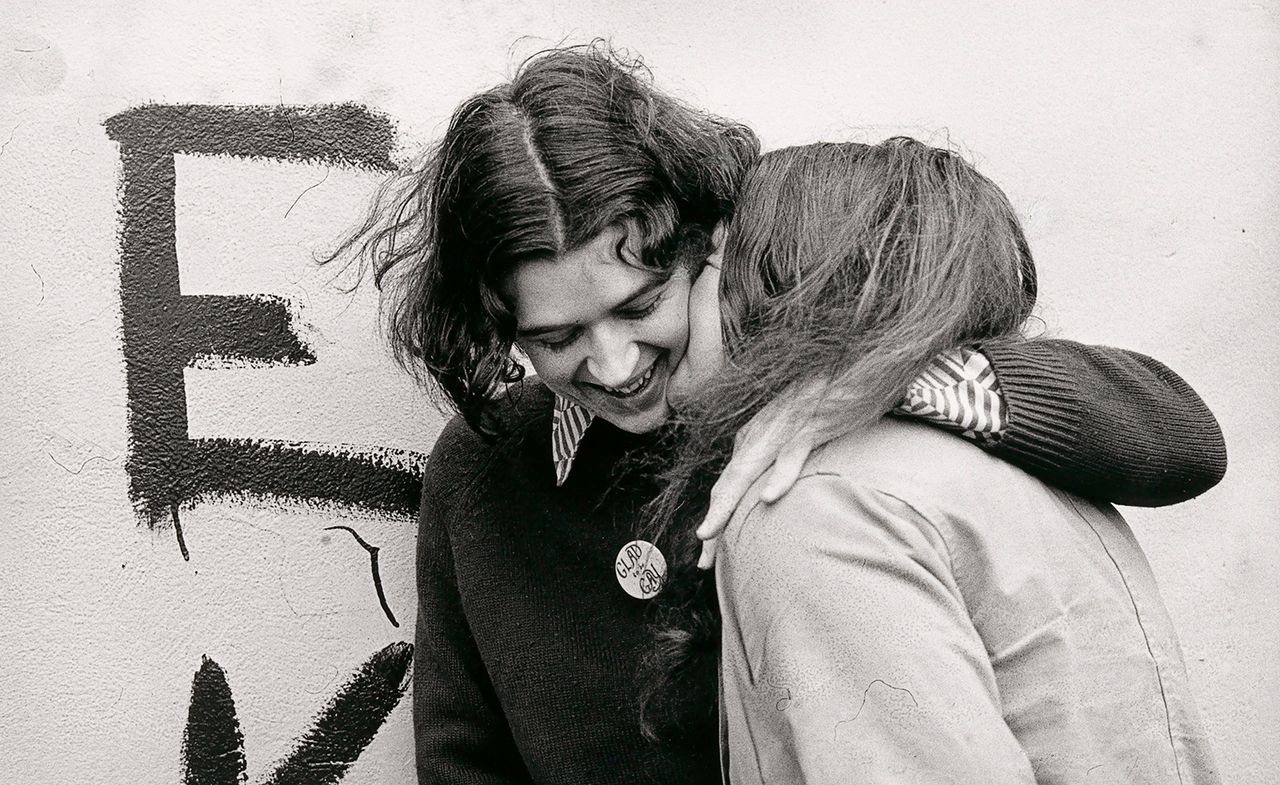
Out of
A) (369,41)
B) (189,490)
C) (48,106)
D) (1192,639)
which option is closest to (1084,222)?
(1192,639)

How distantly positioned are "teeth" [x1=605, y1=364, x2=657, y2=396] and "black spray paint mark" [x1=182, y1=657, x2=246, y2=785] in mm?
933

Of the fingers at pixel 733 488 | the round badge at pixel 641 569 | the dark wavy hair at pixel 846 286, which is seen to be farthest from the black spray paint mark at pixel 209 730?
the fingers at pixel 733 488

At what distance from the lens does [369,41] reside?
2039 mm

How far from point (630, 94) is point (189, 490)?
100cm

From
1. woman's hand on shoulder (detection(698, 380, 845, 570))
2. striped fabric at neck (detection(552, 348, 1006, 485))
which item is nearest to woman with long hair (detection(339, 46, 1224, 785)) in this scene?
striped fabric at neck (detection(552, 348, 1006, 485))

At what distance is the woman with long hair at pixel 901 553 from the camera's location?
1027 mm

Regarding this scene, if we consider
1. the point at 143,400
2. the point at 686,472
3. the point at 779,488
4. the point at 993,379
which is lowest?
the point at 143,400

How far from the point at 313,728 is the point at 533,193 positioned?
1.08m

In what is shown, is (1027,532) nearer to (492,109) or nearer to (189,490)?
(492,109)

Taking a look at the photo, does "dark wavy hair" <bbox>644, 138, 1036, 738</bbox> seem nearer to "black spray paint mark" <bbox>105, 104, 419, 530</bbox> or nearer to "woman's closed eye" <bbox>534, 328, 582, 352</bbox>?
"woman's closed eye" <bbox>534, 328, 582, 352</bbox>

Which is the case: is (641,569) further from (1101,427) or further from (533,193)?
(1101,427)

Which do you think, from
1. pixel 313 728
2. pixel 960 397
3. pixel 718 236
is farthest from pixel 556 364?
pixel 313 728

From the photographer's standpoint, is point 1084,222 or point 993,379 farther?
point 1084,222

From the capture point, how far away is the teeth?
5.25ft
